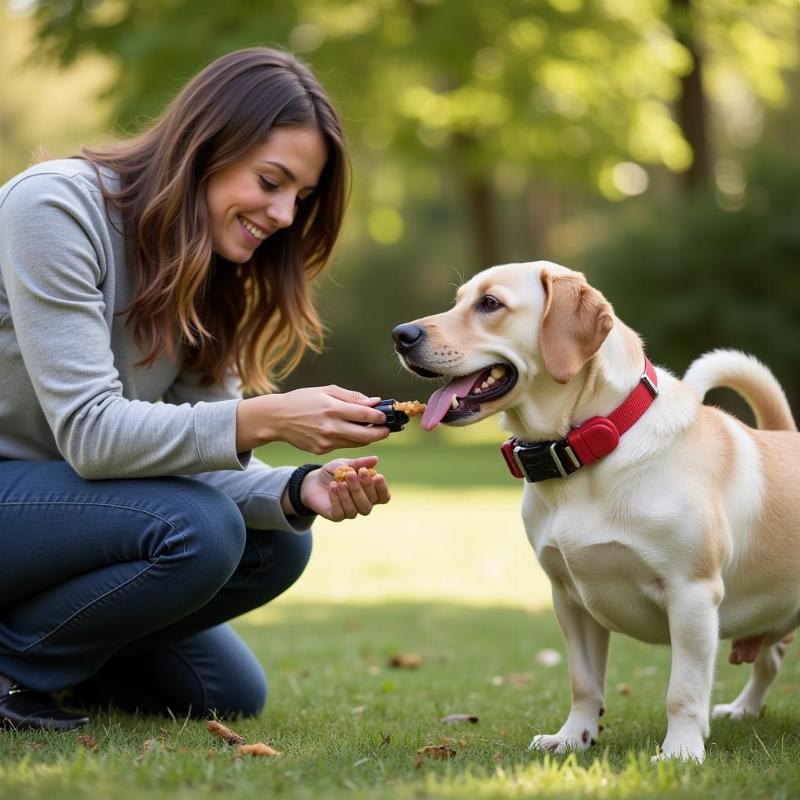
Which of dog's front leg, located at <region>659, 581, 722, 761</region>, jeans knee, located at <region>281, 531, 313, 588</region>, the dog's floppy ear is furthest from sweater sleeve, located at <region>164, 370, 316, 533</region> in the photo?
dog's front leg, located at <region>659, 581, 722, 761</region>

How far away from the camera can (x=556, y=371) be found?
10.5 ft

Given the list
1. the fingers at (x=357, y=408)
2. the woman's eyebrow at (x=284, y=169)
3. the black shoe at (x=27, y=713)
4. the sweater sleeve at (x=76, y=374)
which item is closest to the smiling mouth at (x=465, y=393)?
the fingers at (x=357, y=408)

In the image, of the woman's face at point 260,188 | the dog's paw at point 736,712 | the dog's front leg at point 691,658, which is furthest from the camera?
the dog's paw at point 736,712

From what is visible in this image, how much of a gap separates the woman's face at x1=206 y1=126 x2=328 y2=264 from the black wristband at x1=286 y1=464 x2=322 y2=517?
721 millimetres

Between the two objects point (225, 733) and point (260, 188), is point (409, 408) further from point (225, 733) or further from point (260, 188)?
point (225, 733)

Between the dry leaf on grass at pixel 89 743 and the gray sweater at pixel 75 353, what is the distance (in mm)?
723

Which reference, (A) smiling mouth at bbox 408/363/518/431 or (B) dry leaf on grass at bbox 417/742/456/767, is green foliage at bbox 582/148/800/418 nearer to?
(A) smiling mouth at bbox 408/363/518/431

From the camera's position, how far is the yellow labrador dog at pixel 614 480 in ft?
10.3

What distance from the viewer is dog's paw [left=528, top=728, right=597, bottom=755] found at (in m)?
3.23

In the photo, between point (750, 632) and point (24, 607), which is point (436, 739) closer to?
point (750, 632)

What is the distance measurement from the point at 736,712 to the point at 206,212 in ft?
7.89

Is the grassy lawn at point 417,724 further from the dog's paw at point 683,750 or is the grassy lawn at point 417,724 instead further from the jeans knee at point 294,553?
the jeans knee at point 294,553

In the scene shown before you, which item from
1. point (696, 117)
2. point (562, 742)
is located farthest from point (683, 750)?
point (696, 117)

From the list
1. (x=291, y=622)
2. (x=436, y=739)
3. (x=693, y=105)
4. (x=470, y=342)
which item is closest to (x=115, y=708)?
(x=436, y=739)
